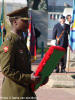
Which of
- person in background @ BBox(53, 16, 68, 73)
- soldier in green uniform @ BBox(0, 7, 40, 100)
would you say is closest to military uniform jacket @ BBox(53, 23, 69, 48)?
person in background @ BBox(53, 16, 68, 73)

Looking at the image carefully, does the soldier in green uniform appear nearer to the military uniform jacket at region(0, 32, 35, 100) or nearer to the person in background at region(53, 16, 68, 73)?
the military uniform jacket at region(0, 32, 35, 100)

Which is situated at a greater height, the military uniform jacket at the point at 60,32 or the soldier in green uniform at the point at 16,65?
the soldier in green uniform at the point at 16,65

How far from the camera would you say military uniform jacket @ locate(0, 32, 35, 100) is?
2.73 m

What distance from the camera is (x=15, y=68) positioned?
279cm

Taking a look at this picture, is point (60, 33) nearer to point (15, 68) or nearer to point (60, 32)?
point (60, 32)

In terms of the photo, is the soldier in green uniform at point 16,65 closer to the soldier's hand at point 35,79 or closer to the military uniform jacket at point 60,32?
→ the soldier's hand at point 35,79

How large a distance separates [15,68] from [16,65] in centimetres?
3

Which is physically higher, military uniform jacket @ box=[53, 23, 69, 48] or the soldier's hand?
the soldier's hand

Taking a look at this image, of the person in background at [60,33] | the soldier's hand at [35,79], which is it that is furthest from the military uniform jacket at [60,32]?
the soldier's hand at [35,79]

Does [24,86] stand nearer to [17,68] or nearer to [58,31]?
[17,68]

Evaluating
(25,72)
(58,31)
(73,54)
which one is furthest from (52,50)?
(73,54)

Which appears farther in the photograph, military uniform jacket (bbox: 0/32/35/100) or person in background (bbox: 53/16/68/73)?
person in background (bbox: 53/16/68/73)

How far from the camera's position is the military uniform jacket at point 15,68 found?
108 inches

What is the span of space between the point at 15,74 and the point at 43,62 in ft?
0.97
